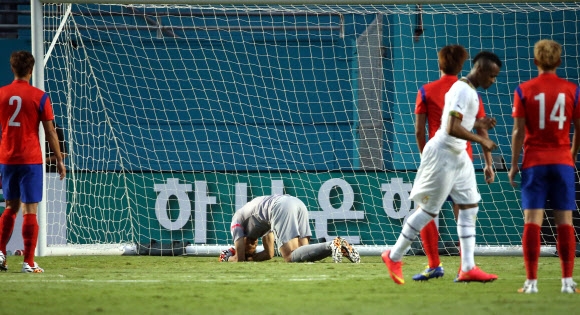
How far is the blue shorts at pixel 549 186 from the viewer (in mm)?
5762

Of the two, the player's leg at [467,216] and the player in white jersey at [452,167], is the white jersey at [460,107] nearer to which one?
the player in white jersey at [452,167]

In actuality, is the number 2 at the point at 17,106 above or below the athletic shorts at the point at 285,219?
above

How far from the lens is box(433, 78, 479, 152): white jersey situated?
6.21 m

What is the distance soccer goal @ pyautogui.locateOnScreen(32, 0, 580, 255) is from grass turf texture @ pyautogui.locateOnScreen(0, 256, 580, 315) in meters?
2.07

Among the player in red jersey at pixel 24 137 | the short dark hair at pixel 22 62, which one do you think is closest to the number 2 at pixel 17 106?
the player in red jersey at pixel 24 137

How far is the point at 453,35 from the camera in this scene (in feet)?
43.8

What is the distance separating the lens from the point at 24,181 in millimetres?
7758

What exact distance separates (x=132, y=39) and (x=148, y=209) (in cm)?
380

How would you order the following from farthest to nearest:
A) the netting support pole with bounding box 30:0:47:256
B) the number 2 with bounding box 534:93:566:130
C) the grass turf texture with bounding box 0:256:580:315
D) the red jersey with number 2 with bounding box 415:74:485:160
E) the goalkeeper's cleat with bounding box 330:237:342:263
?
the netting support pole with bounding box 30:0:47:256 < the goalkeeper's cleat with bounding box 330:237:342:263 < the red jersey with number 2 with bounding box 415:74:485:160 < the number 2 with bounding box 534:93:566:130 < the grass turf texture with bounding box 0:256:580:315

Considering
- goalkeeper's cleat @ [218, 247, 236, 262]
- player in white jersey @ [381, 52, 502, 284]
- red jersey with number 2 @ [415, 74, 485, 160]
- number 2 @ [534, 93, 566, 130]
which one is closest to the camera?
number 2 @ [534, 93, 566, 130]

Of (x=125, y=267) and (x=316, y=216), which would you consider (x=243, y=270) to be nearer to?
(x=125, y=267)

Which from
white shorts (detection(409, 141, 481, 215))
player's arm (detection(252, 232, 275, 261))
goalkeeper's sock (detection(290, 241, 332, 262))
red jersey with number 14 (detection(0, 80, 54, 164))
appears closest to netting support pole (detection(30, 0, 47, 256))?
player's arm (detection(252, 232, 275, 261))

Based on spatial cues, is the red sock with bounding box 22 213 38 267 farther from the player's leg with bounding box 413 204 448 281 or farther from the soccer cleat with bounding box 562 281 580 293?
the soccer cleat with bounding box 562 281 580 293

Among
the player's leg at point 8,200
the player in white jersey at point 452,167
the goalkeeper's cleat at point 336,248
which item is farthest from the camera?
the goalkeeper's cleat at point 336,248
